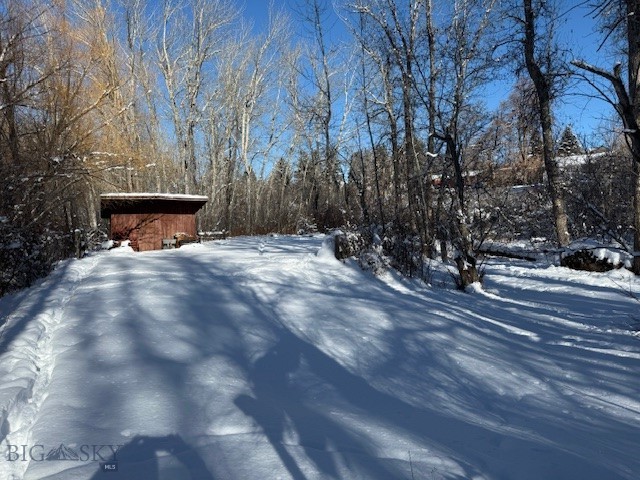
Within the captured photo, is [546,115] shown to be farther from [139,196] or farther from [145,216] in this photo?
[145,216]

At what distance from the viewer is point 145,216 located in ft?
49.9

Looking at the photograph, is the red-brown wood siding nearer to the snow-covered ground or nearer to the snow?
the snow

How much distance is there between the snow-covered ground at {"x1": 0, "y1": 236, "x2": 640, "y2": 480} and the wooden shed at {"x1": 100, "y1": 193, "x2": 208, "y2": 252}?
7.88 meters

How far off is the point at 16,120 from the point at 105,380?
11.2 metres

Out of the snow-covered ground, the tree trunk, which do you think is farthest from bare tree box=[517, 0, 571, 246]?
the snow-covered ground

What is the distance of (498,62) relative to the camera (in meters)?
12.8

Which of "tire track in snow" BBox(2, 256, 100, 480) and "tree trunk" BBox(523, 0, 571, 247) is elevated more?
"tree trunk" BBox(523, 0, 571, 247)

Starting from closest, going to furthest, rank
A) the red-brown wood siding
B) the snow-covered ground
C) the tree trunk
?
1. the snow-covered ground
2. the tree trunk
3. the red-brown wood siding

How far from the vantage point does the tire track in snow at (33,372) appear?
8.39 ft

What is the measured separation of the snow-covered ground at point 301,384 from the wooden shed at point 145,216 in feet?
25.8

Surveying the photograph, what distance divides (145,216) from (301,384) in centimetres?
1284

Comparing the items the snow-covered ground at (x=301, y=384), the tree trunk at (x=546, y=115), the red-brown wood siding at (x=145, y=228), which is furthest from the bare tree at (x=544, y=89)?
the red-brown wood siding at (x=145, y=228)

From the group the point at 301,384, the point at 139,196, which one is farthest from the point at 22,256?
the point at 139,196

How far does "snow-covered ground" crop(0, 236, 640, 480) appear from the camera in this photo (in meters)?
2.52
